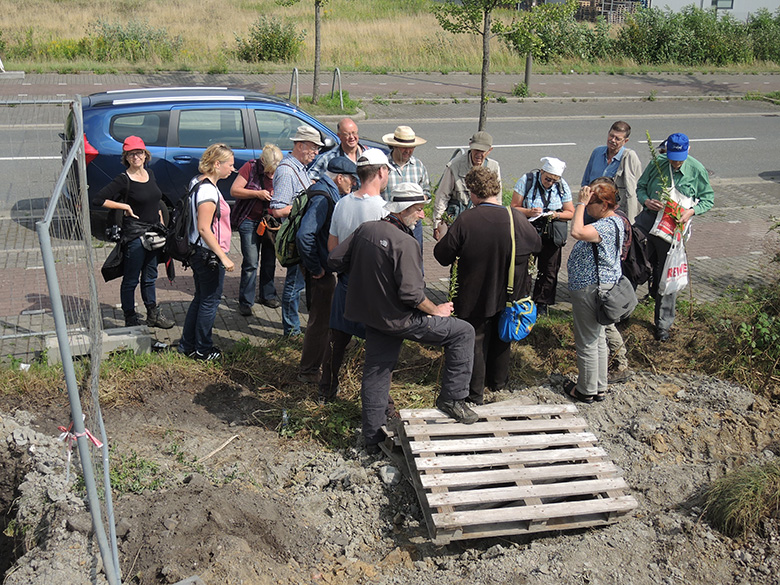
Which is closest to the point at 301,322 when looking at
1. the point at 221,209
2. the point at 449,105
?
the point at 221,209

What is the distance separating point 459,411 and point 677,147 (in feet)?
10.8

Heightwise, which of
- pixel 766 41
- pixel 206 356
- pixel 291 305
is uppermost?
pixel 766 41

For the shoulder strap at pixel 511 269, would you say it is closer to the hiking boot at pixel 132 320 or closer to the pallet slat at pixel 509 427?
the pallet slat at pixel 509 427

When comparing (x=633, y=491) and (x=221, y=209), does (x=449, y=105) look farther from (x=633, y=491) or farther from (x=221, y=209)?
(x=633, y=491)

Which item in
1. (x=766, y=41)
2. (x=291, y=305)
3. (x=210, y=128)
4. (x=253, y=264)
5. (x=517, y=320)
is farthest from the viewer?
(x=766, y=41)

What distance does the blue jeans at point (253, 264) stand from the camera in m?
7.40

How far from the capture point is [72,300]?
15.3ft

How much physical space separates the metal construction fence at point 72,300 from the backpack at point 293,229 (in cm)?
143

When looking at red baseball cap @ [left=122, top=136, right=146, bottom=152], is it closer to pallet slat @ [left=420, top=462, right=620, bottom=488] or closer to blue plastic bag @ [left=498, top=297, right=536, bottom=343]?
blue plastic bag @ [left=498, top=297, right=536, bottom=343]

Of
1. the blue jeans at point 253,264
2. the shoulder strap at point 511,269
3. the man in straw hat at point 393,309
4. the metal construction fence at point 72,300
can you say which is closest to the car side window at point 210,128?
the metal construction fence at point 72,300

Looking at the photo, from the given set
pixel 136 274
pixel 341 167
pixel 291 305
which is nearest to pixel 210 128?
pixel 136 274

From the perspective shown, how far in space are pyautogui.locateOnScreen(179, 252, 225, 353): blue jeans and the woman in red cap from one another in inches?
31.0

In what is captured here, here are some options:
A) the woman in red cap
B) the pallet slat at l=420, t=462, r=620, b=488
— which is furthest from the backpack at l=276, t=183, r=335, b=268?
the pallet slat at l=420, t=462, r=620, b=488

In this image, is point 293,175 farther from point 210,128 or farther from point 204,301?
point 210,128
